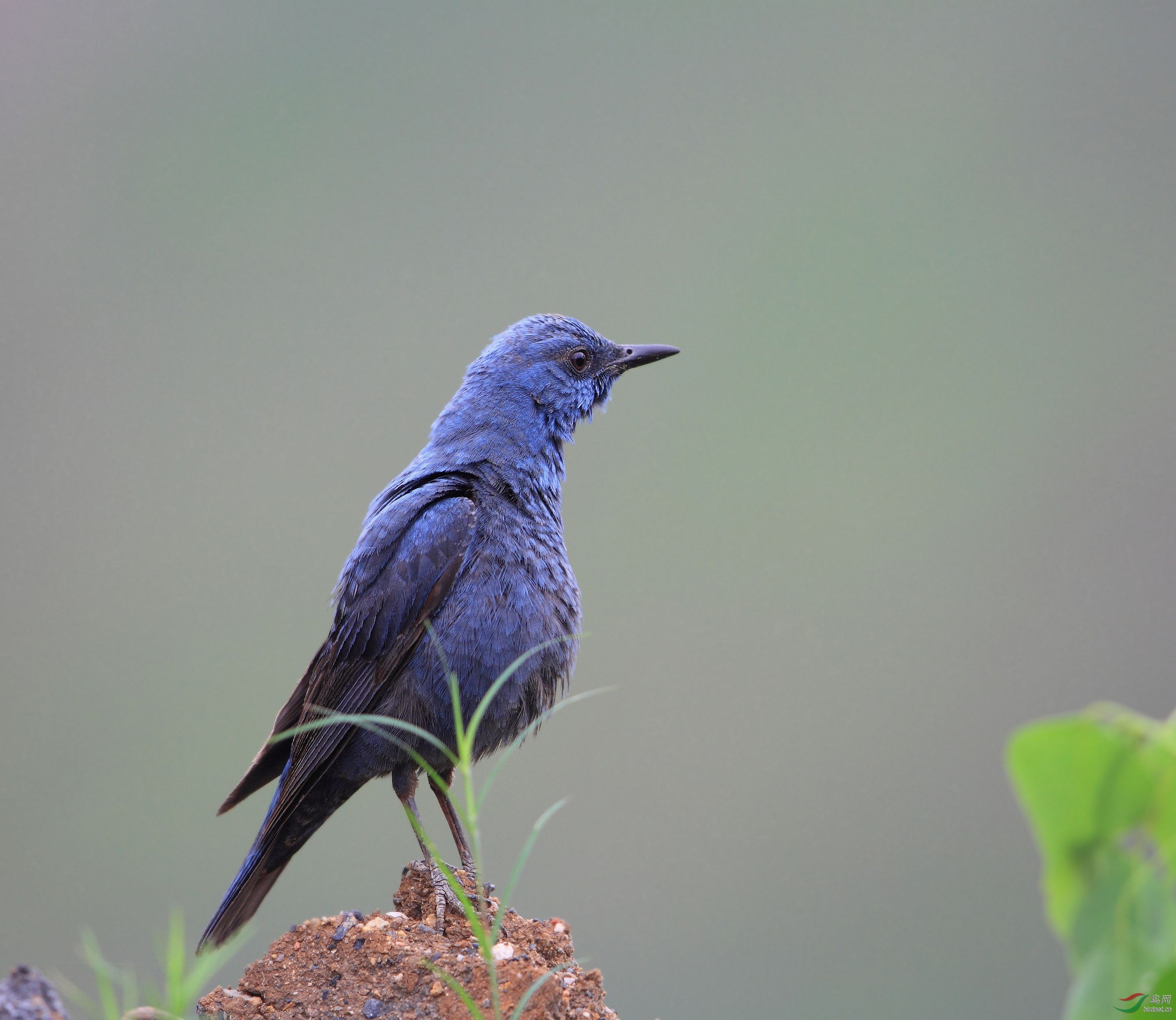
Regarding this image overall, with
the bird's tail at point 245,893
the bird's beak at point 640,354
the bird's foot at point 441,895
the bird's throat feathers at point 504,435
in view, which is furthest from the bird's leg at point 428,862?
the bird's beak at point 640,354

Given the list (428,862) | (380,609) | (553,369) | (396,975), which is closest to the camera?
(396,975)

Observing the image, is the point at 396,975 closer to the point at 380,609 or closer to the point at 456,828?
the point at 456,828

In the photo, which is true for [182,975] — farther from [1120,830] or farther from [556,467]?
[556,467]

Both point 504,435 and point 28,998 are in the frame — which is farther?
point 504,435

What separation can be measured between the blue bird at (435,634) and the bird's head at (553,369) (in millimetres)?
130

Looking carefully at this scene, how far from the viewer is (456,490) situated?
3.72 m

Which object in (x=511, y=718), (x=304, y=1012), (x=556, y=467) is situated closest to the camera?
(x=304, y=1012)

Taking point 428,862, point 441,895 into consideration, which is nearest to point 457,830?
point 428,862

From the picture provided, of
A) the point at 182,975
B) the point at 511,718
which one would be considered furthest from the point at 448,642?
the point at 182,975

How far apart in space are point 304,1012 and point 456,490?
5.41 ft

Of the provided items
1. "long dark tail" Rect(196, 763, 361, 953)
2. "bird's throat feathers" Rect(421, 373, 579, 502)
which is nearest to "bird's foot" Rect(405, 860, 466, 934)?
"long dark tail" Rect(196, 763, 361, 953)

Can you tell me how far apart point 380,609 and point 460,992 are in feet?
5.96

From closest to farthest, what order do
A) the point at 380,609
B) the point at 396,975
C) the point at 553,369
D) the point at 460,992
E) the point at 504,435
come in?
the point at 460,992 < the point at 396,975 < the point at 380,609 < the point at 504,435 < the point at 553,369

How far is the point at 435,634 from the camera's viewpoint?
338cm
